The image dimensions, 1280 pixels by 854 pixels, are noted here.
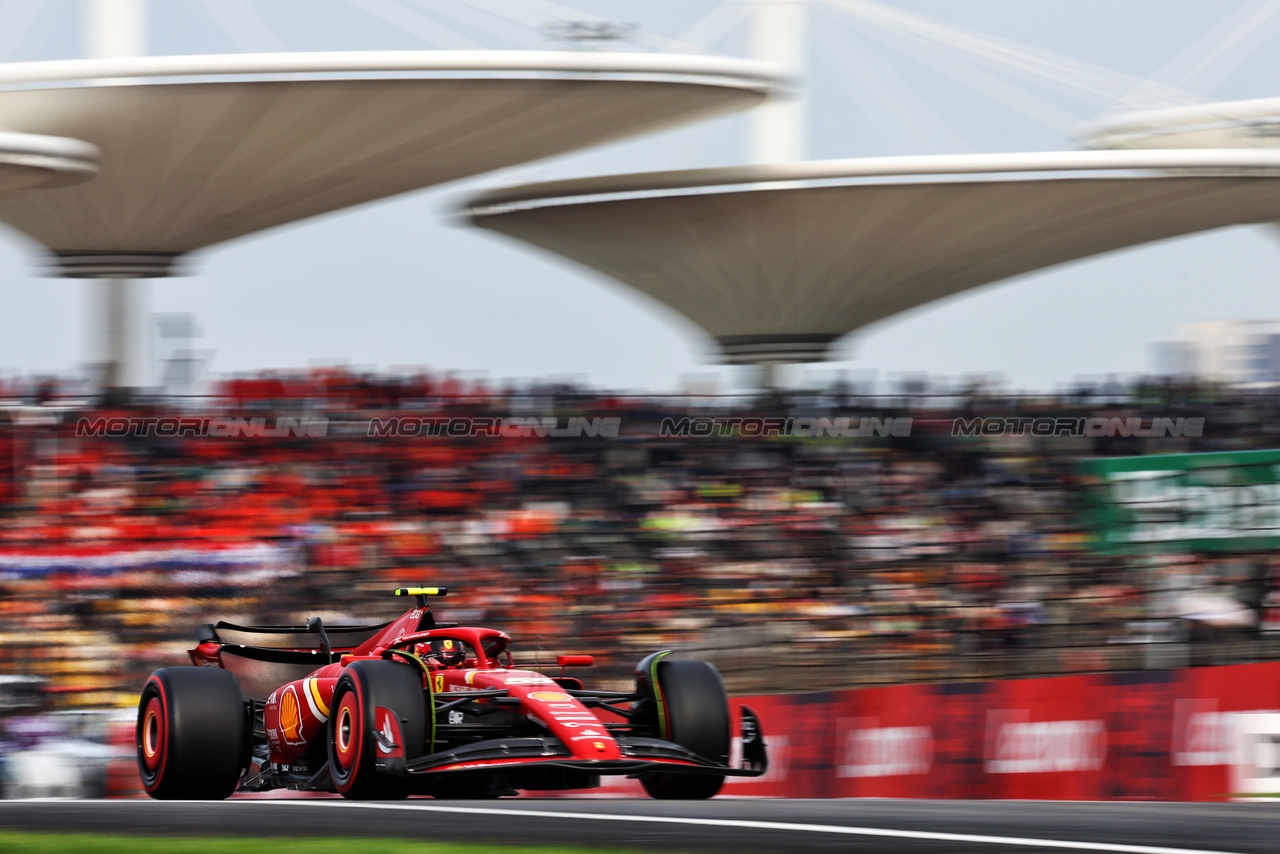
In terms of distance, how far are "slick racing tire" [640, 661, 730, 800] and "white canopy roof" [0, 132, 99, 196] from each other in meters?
7.35

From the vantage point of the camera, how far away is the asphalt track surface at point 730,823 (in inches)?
210

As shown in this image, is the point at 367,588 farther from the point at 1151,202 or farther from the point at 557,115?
the point at 1151,202

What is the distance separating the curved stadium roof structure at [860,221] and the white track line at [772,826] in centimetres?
1046

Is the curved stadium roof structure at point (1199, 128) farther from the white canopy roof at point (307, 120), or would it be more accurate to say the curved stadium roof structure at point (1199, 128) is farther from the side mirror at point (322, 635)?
the side mirror at point (322, 635)

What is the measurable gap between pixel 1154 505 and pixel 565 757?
19.2 ft

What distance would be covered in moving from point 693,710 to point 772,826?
1.85 meters

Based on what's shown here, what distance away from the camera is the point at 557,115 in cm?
1406

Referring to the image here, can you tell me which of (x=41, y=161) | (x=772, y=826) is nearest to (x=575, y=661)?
(x=772, y=826)

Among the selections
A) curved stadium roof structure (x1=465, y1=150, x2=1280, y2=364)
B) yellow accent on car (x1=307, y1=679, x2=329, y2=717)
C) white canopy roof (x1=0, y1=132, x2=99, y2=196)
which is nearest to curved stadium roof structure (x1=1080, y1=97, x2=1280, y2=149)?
curved stadium roof structure (x1=465, y1=150, x2=1280, y2=364)

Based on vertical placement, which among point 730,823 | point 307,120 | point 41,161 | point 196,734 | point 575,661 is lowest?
point 730,823

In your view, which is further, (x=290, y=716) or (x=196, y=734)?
(x=290, y=716)

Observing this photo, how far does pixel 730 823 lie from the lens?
19.5ft

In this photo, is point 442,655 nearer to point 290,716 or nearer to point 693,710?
point 290,716

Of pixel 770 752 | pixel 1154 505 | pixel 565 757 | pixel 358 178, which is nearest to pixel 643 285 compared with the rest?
pixel 358 178
